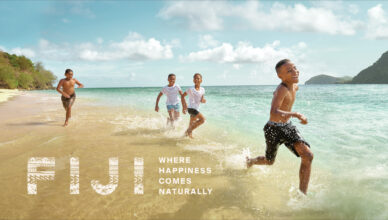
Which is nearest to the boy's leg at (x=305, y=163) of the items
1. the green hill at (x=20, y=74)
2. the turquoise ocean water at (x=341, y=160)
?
the turquoise ocean water at (x=341, y=160)

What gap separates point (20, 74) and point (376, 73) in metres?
150

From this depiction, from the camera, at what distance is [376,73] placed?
365 ft

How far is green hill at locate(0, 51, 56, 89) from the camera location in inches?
1896

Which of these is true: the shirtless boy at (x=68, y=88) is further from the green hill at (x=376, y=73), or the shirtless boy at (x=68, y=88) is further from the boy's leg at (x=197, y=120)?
the green hill at (x=376, y=73)

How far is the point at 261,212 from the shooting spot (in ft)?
8.71

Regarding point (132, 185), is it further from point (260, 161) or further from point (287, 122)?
point (287, 122)

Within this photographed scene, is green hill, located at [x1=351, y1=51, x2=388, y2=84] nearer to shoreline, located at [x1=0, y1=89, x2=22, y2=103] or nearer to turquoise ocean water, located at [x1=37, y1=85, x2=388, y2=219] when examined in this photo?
turquoise ocean water, located at [x1=37, y1=85, x2=388, y2=219]

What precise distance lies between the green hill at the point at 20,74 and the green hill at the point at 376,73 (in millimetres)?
142420

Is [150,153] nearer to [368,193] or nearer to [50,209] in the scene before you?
[50,209]

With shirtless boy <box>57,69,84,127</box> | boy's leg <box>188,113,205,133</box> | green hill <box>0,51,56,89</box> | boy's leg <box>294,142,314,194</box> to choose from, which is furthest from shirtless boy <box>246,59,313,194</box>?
green hill <box>0,51,56,89</box>

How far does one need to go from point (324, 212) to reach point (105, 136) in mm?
5658

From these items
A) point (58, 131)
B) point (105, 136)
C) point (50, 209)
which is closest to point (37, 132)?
point (58, 131)

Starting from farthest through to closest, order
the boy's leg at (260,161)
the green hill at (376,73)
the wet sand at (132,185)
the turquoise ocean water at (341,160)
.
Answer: the green hill at (376,73) < the boy's leg at (260,161) < the turquoise ocean water at (341,160) < the wet sand at (132,185)

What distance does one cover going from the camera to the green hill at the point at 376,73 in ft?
350
